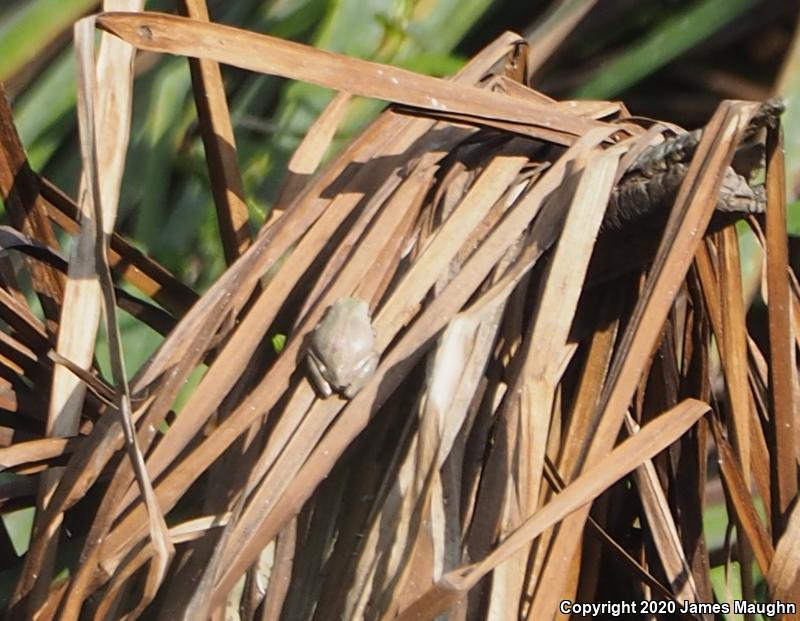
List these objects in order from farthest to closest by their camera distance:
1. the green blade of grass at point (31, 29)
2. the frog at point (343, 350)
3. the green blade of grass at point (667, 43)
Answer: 1. the green blade of grass at point (667, 43)
2. the green blade of grass at point (31, 29)
3. the frog at point (343, 350)

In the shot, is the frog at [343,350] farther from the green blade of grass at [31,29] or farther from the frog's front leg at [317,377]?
the green blade of grass at [31,29]

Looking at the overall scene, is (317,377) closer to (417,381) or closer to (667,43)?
(417,381)

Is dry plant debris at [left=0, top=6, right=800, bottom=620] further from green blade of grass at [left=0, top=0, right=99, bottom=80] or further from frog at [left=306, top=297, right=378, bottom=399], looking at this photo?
green blade of grass at [left=0, top=0, right=99, bottom=80]

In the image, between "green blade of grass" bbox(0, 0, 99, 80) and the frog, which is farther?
"green blade of grass" bbox(0, 0, 99, 80)

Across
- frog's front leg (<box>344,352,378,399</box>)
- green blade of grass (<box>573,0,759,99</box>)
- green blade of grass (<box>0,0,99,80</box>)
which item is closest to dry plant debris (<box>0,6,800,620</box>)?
frog's front leg (<box>344,352,378,399</box>)

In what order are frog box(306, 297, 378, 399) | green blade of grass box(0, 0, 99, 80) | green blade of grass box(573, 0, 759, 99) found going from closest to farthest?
1. frog box(306, 297, 378, 399)
2. green blade of grass box(0, 0, 99, 80)
3. green blade of grass box(573, 0, 759, 99)

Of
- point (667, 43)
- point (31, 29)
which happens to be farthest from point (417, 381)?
point (667, 43)

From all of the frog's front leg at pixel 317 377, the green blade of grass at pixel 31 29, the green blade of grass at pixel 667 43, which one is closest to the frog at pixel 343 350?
the frog's front leg at pixel 317 377

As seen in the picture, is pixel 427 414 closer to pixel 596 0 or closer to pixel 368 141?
pixel 368 141
